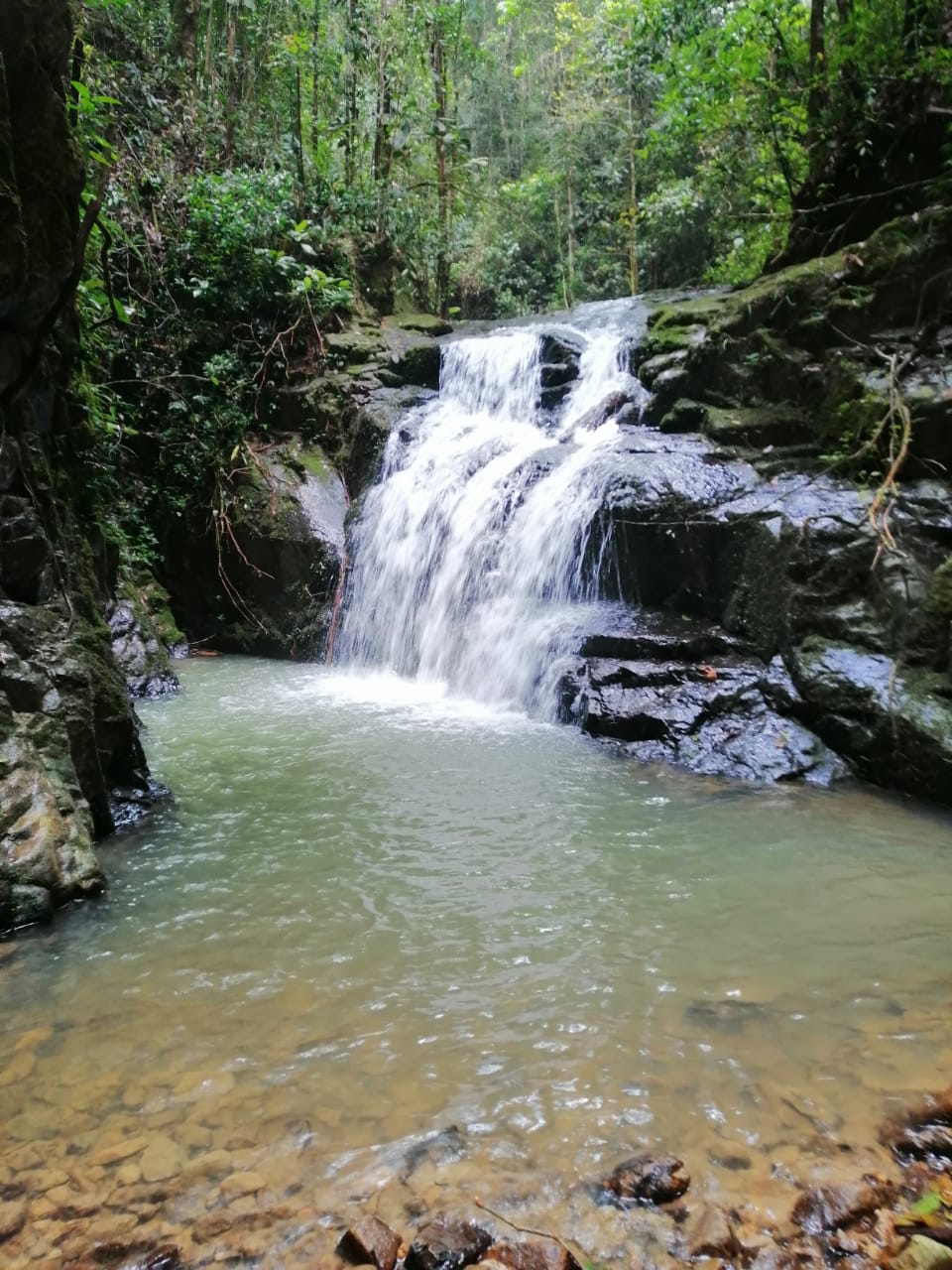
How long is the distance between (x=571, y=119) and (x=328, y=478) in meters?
12.2

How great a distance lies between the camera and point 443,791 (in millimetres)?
4707

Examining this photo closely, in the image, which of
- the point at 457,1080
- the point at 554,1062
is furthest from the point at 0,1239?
the point at 554,1062

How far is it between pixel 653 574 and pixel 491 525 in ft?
7.07

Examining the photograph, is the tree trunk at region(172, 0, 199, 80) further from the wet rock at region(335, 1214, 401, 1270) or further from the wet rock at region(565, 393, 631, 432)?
the wet rock at region(335, 1214, 401, 1270)

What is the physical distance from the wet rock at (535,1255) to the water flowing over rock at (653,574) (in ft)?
12.7

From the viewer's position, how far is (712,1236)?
1.64 metres

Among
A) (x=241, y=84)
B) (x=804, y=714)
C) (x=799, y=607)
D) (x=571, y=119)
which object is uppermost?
(x=571, y=119)

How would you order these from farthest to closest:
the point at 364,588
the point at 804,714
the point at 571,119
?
the point at 571,119
the point at 364,588
the point at 804,714

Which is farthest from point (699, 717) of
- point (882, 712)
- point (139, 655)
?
point (139, 655)

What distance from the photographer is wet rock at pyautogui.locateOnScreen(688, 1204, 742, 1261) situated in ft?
5.27

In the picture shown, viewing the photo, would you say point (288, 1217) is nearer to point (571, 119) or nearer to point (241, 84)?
point (241, 84)

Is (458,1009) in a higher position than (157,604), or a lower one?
lower

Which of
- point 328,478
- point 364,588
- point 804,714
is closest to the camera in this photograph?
point 804,714

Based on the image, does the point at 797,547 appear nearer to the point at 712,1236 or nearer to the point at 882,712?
the point at 882,712
